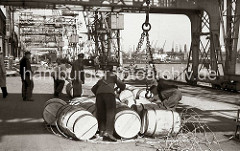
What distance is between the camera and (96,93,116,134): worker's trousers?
301 inches

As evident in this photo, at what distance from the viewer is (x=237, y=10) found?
20.0m

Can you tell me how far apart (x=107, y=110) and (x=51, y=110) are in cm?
228

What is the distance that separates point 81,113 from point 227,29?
51.3ft

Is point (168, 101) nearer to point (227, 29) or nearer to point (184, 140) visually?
point (184, 140)

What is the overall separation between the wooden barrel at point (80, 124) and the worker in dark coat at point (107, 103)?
0.77ft

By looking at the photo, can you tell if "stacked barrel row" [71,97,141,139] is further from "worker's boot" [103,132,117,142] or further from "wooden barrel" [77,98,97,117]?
"wooden barrel" [77,98,97,117]

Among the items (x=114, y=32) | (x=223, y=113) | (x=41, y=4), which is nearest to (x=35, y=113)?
(x=223, y=113)

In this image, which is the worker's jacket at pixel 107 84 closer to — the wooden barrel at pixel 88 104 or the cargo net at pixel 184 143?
the wooden barrel at pixel 88 104

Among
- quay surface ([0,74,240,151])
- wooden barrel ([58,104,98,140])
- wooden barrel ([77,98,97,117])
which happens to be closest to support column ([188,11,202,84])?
quay surface ([0,74,240,151])

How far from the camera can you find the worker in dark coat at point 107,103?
7660 millimetres

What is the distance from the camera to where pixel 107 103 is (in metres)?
7.67

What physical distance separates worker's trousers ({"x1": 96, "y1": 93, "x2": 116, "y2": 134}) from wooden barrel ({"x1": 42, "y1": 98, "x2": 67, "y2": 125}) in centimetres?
178

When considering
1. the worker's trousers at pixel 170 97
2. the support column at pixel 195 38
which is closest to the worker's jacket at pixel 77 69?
the worker's trousers at pixel 170 97

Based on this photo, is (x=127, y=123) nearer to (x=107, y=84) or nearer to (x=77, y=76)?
(x=107, y=84)
